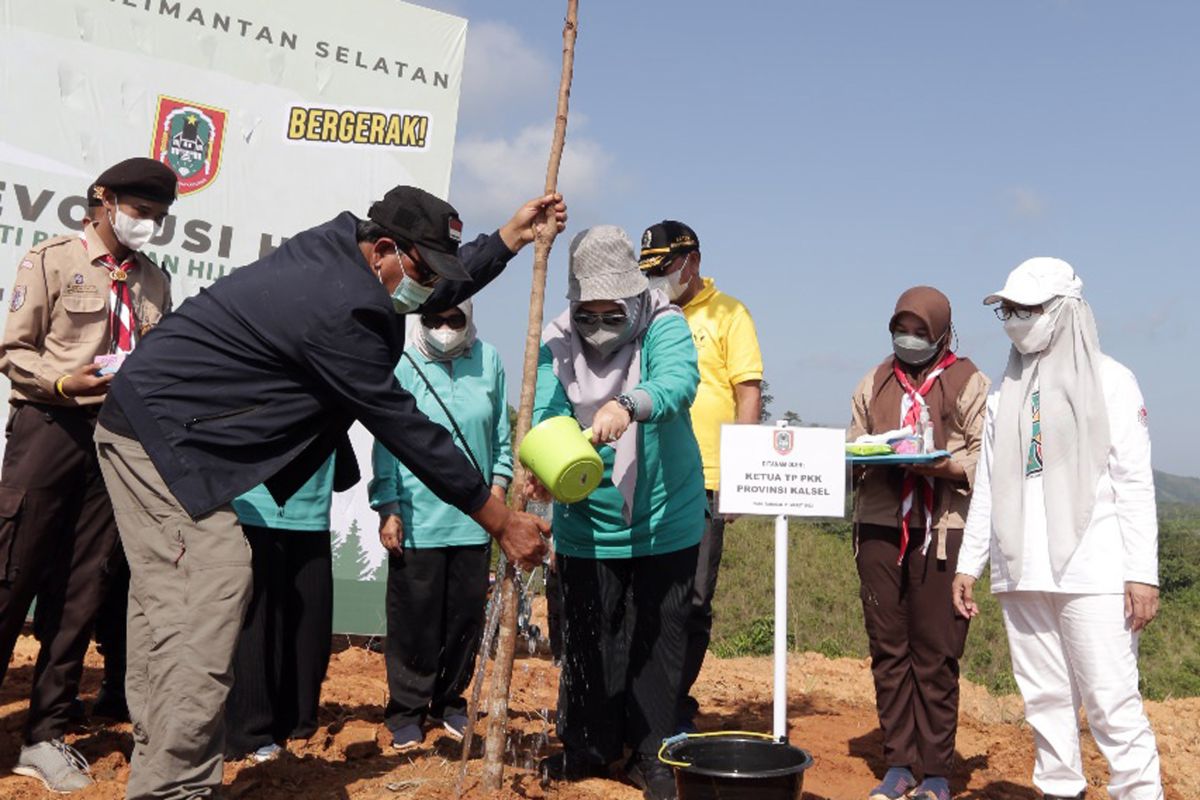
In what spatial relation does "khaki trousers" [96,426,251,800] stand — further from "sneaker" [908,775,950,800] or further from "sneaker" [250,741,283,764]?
"sneaker" [908,775,950,800]

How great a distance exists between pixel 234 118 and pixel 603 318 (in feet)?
11.0

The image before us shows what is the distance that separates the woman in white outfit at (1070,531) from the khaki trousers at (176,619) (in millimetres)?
2509

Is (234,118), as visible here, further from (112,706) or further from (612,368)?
(612,368)

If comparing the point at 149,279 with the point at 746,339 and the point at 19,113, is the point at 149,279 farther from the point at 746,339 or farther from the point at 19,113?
the point at 746,339

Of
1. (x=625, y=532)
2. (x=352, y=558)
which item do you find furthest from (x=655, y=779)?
(x=352, y=558)

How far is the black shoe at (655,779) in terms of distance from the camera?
152 inches

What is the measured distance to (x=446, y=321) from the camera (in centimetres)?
478

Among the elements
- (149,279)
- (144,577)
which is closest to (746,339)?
(149,279)

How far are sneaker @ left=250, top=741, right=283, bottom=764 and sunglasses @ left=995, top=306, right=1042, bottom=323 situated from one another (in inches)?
122

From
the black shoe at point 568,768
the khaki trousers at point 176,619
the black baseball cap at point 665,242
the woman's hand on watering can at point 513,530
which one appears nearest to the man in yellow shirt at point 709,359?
the black baseball cap at point 665,242

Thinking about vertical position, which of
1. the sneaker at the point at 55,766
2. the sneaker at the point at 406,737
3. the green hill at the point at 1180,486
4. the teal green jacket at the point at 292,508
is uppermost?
the green hill at the point at 1180,486

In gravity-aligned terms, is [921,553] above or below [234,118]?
below

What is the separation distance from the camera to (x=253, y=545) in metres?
4.41

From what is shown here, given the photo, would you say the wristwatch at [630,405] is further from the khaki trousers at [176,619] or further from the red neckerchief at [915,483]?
the red neckerchief at [915,483]
